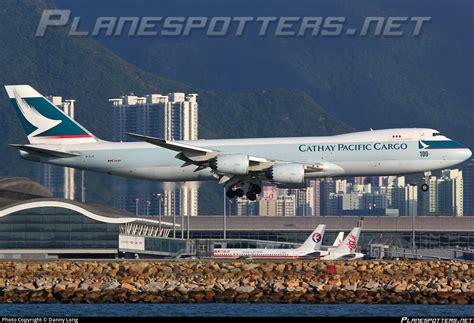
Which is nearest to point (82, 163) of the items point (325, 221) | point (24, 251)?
point (24, 251)

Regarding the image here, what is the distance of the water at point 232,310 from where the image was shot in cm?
6700

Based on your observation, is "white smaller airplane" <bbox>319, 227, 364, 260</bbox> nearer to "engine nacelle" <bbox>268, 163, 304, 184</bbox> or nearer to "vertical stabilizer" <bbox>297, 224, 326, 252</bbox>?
"vertical stabilizer" <bbox>297, 224, 326, 252</bbox>

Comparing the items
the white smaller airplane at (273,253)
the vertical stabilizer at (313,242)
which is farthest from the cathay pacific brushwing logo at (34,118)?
the vertical stabilizer at (313,242)

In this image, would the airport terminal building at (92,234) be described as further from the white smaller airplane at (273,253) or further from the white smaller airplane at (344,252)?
the white smaller airplane at (344,252)

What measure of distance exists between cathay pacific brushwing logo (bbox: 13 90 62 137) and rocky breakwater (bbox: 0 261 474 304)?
12.3 metres

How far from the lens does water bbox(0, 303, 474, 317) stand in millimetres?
67000

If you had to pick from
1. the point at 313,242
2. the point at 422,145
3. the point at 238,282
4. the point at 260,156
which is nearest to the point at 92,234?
the point at 313,242

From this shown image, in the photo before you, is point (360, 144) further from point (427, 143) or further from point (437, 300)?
point (437, 300)

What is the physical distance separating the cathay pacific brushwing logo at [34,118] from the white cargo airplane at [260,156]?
2.21m

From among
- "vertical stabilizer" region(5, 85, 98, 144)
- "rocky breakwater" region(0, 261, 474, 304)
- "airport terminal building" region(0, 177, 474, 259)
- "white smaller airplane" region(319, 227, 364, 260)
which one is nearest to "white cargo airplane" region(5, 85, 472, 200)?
"vertical stabilizer" region(5, 85, 98, 144)

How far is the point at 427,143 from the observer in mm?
79750

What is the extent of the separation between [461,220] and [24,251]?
218ft

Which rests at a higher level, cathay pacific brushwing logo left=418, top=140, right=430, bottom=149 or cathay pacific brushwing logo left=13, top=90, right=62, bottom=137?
cathay pacific brushwing logo left=13, top=90, right=62, bottom=137

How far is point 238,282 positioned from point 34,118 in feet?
69.8
